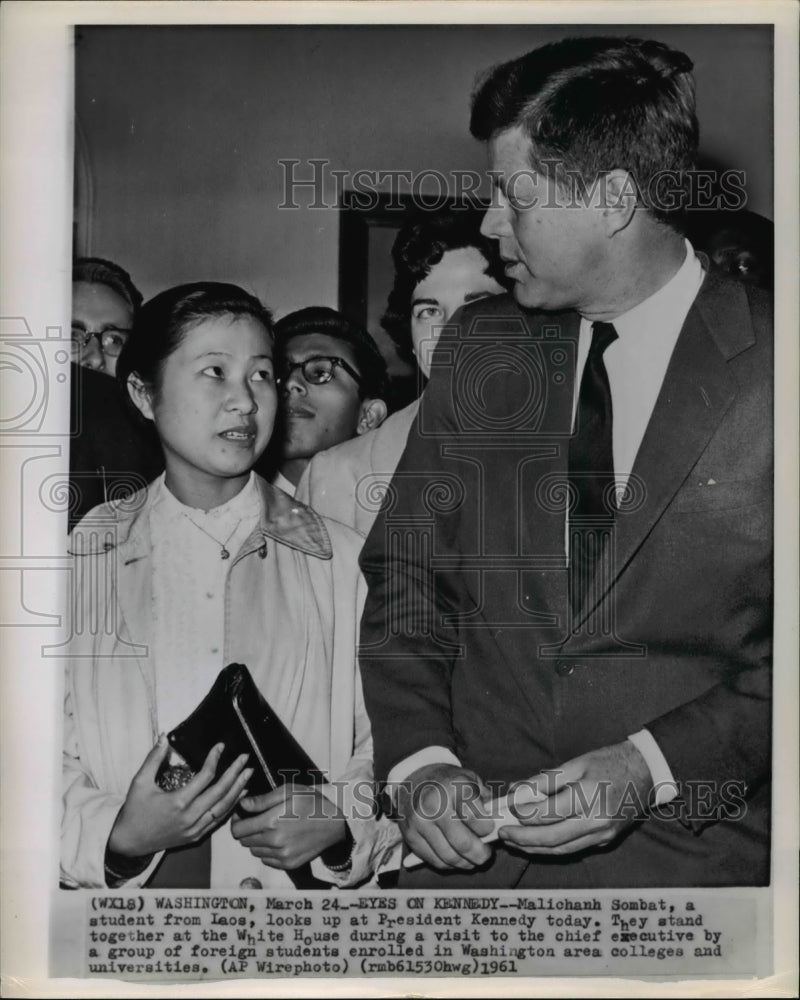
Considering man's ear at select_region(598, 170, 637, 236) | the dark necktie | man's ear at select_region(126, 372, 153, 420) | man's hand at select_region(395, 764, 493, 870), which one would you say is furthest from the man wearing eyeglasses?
man's hand at select_region(395, 764, 493, 870)

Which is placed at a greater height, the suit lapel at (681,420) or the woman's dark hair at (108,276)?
the woman's dark hair at (108,276)

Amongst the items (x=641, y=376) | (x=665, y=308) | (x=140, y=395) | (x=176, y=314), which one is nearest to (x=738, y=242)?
(x=665, y=308)

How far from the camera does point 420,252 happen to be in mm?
1896

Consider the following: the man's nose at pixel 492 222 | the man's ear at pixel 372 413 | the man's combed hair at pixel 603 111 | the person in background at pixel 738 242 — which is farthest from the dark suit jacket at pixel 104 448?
the person in background at pixel 738 242

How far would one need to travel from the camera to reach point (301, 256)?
189cm

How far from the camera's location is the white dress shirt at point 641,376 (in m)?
1.87

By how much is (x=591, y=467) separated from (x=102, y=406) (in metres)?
0.95

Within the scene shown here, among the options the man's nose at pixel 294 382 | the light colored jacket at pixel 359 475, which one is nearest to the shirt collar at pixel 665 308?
the light colored jacket at pixel 359 475

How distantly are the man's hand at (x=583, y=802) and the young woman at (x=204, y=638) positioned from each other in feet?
0.89

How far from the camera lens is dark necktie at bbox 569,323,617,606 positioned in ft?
6.13

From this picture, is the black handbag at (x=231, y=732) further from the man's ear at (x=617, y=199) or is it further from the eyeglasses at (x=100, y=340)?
the man's ear at (x=617, y=199)

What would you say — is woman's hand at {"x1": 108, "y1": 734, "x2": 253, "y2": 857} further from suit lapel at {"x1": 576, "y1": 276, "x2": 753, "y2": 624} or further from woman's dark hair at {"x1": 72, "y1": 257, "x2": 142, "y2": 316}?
woman's dark hair at {"x1": 72, "y1": 257, "x2": 142, "y2": 316}

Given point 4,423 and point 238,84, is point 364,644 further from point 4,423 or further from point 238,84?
point 238,84

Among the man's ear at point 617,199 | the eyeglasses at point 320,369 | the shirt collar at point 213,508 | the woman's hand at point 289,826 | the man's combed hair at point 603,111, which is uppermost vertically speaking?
the man's combed hair at point 603,111
